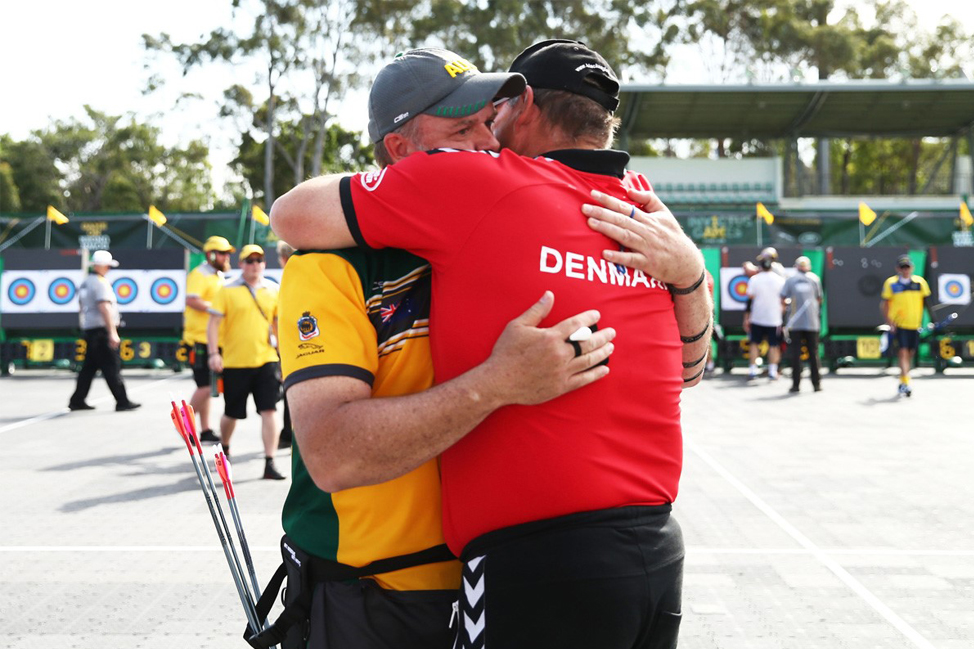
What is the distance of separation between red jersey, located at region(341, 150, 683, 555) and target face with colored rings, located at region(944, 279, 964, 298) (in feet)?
64.4

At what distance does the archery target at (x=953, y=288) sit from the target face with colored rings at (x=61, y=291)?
16956 millimetres

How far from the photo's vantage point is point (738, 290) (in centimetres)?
1920

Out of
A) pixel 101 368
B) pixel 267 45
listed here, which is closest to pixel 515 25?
pixel 267 45

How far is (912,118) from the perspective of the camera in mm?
38219

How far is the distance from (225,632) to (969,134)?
4111 centimetres

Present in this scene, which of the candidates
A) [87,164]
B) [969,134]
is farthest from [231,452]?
[87,164]

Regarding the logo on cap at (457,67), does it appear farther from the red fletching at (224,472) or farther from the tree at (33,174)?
the tree at (33,174)

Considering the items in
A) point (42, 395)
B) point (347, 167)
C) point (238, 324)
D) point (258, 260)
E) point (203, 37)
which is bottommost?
point (42, 395)

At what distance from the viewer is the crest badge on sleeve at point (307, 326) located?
63.5 inches

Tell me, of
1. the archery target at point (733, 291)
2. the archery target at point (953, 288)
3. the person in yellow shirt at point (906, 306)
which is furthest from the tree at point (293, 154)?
the person in yellow shirt at point (906, 306)

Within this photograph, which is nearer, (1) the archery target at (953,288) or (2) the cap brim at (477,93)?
(2) the cap brim at (477,93)

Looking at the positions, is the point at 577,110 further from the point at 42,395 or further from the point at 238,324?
the point at 42,395

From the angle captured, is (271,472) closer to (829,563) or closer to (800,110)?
(829,563)

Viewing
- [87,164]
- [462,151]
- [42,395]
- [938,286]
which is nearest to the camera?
[462,151]
